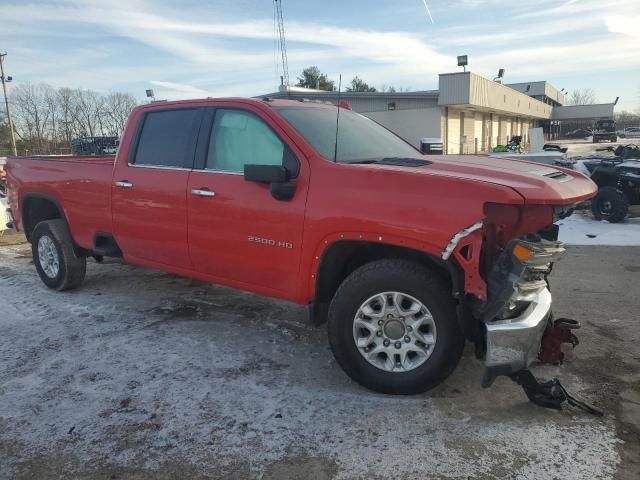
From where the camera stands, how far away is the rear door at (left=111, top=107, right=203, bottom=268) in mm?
4498

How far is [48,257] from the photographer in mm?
6020

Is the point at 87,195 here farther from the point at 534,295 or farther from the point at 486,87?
the point at 486,87

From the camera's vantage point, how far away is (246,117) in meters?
4.17

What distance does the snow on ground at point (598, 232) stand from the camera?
8.80m

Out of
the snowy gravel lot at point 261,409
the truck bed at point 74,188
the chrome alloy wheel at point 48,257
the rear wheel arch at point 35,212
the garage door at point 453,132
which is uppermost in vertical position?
the garage door at point 453,132

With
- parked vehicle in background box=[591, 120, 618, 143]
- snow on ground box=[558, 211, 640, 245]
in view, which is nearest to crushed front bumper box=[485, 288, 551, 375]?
snow on ground box=[558, 211, 640, 245]

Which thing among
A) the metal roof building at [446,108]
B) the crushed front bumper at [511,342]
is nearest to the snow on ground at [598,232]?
the crushed front bumper at [511,342]

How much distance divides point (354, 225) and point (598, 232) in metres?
7.88

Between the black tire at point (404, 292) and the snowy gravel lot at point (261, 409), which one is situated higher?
the black tire at point (404, 292)

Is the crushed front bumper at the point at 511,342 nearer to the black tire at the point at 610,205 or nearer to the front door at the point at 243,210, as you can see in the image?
the front door at the point at 243,210

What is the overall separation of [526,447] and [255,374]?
188 cm

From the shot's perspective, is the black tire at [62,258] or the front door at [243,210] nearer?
the front door at [243,210]

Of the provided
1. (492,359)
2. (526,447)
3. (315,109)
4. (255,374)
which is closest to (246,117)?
(315,109)

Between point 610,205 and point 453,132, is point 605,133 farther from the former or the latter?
point 610,205
